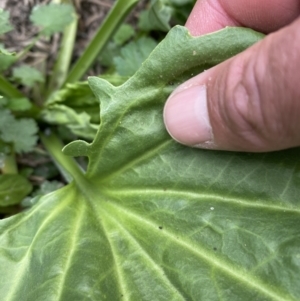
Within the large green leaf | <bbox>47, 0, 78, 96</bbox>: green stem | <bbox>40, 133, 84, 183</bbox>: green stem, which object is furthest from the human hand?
<bbox>47, 0, 78, 96</bbox>: green stem

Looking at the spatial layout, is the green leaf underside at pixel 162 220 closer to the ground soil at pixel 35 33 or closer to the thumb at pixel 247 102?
the thumb at pixel 247 102

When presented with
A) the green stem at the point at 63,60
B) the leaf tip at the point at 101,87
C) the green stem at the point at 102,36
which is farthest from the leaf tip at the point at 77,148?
the green stem at the point at 63,60

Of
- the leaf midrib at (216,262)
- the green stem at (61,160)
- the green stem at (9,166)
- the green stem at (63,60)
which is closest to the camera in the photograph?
the leaf midrib at (216,262)

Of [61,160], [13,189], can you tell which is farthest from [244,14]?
[13,189]

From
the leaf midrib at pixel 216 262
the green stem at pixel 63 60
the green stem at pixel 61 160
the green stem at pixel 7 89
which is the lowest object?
the leaf midrib at pixel 216 262

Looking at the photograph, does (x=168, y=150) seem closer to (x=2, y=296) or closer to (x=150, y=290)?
(x=150, y=290)

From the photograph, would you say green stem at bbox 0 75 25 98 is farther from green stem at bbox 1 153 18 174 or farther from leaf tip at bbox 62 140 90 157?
leaf tip at bbox 62 140 90 157

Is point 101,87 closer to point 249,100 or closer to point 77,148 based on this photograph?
point 77,148
